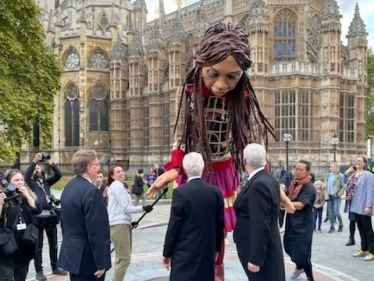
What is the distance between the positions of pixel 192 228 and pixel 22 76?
1575 centimetres

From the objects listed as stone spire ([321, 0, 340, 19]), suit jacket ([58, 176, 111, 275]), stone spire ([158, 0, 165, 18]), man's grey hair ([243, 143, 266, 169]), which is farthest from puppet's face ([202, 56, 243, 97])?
stone spire ([158, 0, 165, 18])

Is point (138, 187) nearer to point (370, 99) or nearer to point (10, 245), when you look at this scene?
point (10, 245)

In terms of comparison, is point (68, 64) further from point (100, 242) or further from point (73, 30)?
point (100, 242)

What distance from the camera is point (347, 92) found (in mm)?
30891

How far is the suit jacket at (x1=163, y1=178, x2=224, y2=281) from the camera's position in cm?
402

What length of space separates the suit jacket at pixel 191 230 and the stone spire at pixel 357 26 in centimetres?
3259

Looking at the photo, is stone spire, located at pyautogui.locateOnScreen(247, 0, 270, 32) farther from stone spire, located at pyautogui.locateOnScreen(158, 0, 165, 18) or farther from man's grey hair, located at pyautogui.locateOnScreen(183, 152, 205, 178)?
man's grey hair, located at pyautogui.locateOnScreen(183, 152, 205, 178)

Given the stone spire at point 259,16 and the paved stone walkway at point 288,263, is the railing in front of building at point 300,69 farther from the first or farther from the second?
the paved stone walkway at point 288,263

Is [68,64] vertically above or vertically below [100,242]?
above

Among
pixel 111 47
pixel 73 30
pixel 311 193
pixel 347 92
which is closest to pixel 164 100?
pixel 111 47

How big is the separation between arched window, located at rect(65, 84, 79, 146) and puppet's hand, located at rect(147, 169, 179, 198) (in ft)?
126

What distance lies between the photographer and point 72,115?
1655 inches

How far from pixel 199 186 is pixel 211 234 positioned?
1.64 feet

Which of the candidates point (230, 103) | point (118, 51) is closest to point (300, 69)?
point (118, 51)
